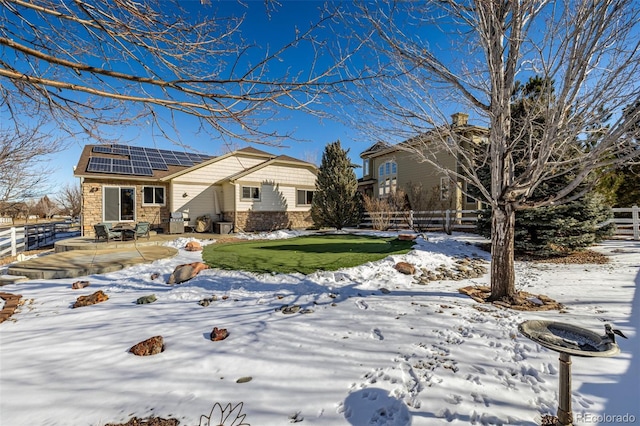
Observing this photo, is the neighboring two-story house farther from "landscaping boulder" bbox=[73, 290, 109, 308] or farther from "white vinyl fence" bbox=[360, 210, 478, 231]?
"landscaping boulder" bbox=[73, 290, 109, 308]

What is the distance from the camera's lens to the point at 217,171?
18.2 metres

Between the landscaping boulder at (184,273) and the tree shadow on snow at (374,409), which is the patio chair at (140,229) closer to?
the landscaping boulder at (184,273)

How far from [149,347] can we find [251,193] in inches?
562

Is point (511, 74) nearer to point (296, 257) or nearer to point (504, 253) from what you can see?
point (504, 253)

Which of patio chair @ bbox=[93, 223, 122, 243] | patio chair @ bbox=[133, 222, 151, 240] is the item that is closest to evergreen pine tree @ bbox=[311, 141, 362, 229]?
patio chair @ bbox=[133, 222, 151, 240]

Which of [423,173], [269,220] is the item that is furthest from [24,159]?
[423,173]

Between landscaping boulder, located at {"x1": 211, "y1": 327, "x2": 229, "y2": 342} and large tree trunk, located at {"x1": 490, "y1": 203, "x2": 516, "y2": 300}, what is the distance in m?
4.71

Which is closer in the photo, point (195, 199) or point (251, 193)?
point (195, 199)

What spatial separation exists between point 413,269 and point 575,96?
15.1ft

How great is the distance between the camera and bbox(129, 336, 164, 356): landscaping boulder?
144 inches

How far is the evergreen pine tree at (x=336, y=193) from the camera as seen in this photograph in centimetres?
1686

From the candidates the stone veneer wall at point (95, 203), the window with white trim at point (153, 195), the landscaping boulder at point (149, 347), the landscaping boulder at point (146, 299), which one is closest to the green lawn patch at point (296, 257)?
the landscaping boulder at point (146, 299)

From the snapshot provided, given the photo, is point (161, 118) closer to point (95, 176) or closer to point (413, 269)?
point (413, 269)

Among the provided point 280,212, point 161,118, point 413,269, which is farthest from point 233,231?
point 161,118
